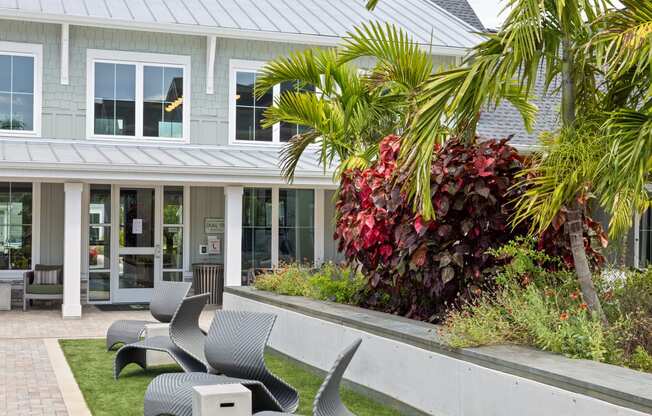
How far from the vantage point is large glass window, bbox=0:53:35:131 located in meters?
16.0

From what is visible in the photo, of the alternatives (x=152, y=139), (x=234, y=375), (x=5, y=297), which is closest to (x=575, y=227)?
(x=234, y=375)

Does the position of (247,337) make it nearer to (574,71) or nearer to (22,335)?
(574,71)

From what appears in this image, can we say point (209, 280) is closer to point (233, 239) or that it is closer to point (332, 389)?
point (233, 239)

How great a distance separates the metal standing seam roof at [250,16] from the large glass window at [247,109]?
107 centimetres

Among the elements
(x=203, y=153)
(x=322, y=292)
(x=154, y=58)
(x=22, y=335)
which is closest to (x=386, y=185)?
(x=322, y=292)

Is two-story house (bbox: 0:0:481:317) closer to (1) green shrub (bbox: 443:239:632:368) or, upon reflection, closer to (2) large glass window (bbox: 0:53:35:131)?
(2) large glass window (bbox: 0:53:35:131)

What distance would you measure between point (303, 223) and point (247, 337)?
37.8ft

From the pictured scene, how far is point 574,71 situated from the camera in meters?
6.88

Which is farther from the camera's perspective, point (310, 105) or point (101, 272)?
point (101, 272)

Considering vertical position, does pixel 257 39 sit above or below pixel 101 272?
above

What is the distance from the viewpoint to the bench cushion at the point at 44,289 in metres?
15.7

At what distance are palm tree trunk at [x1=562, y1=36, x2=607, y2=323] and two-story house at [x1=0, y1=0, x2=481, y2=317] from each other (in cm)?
893

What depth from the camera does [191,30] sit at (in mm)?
16656

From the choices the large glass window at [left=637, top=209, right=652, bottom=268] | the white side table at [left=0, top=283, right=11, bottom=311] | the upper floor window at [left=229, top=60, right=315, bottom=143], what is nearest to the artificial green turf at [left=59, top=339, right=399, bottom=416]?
the white side table at [left=0, top=283, right=11, bottom=311]
